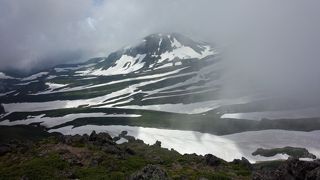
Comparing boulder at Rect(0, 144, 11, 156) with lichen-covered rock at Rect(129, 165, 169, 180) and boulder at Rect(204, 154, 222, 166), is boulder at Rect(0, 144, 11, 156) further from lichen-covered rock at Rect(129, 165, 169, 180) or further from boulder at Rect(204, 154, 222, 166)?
lichen-covered rock at Rect(129, 165, 169, 180)

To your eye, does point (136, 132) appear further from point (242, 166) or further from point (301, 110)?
point (242, 166)

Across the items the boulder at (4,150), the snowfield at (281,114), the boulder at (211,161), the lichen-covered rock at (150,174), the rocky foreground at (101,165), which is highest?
the lichen-covered rock at (150,174)

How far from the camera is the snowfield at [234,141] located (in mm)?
111062

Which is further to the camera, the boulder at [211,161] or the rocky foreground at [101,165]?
the boulder at [211,161]

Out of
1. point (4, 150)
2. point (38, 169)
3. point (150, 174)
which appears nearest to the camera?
point (150, 174)

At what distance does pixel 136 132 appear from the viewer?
14975 cm

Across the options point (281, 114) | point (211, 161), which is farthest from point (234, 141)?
point (211, 161)

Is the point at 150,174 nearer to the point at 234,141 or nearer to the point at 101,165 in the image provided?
the point at 101,165

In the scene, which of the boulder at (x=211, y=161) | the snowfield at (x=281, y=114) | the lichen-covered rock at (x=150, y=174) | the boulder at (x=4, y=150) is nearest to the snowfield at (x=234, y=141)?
the snowfield at (x=281, y=114)

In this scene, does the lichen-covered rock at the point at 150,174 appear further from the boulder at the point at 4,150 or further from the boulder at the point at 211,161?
the boulder at the point at 4,150

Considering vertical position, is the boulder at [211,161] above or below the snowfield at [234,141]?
above

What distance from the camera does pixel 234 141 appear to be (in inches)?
4904

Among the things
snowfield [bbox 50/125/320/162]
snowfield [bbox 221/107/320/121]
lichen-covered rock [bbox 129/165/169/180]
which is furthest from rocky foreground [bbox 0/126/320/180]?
snowfield [bbox 221/107/320/121]

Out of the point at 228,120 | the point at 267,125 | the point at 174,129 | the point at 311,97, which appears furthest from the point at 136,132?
the point at 311,97
